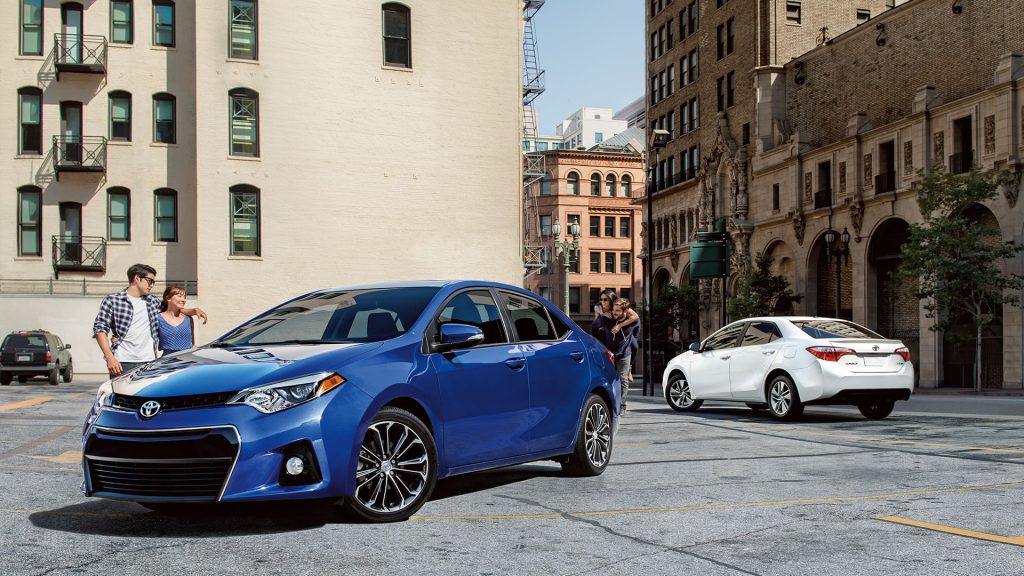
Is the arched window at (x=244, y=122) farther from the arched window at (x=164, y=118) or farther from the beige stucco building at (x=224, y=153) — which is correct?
the arched window at (x=164, y=118)

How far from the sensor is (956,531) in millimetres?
6234

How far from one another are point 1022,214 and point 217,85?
27368 mm

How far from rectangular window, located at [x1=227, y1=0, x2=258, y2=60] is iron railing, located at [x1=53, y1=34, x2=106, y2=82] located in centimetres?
452

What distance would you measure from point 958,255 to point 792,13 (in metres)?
28.2

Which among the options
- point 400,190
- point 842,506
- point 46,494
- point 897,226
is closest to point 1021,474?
point 842,506

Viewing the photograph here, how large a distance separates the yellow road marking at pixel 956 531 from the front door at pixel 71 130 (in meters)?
33.5

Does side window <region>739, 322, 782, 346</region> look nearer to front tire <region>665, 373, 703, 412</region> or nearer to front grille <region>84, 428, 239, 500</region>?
front tire <region>665, 373, 703, 412</region>

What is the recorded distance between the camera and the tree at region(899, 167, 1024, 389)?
3456cm

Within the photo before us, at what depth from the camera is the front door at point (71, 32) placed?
1394 inches

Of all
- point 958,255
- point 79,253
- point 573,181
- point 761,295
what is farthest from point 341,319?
point 573,181

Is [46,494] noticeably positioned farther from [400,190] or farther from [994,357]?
[994,357]

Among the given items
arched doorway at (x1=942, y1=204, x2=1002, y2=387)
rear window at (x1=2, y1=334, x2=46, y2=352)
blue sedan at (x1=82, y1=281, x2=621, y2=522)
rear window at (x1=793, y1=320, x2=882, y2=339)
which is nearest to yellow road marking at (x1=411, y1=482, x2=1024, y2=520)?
blue sedan at (x1=82, y1=281, x2=621, y2=522)

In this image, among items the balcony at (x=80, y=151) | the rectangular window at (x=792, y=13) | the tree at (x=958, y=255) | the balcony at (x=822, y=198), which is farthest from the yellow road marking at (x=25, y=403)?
the rectangular window at (x=792, y=13)

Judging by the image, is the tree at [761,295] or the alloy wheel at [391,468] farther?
the tree at [761,295]
